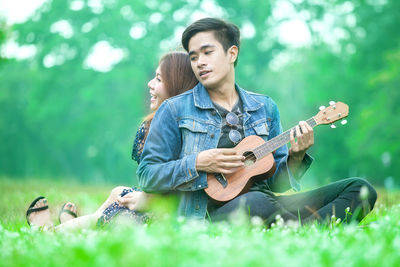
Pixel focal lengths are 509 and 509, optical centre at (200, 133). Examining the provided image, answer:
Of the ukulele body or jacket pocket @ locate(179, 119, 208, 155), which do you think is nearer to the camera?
the ukulele body

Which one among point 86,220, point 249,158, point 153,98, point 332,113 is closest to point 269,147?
point 249,158

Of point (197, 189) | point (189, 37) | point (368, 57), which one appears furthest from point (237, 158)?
point (368, 57)

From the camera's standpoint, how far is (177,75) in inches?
196

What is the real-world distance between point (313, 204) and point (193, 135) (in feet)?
3.90

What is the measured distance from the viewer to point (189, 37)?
4520 mm

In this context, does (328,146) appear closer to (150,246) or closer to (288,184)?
(288,184)

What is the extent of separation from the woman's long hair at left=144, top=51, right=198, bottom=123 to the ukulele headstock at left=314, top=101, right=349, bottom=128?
4.28 feet

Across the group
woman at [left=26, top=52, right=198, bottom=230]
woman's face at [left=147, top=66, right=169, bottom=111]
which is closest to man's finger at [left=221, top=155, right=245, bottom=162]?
woman at [left=26, top=52, right=198, bottom=230]

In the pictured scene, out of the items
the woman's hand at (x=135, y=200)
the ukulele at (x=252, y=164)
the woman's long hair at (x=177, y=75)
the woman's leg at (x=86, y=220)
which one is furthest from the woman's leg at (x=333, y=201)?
the woman's leg at (x=86, y=220)

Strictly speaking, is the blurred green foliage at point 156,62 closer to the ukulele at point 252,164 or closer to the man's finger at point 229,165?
the ukulele at point 252,164

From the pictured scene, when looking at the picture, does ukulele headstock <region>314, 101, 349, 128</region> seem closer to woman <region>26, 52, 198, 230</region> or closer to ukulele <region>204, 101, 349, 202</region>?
Result: ukulele <region>204, 101, 349, 202</region>

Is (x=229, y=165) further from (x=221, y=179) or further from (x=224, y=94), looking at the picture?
(x=224, y=94)

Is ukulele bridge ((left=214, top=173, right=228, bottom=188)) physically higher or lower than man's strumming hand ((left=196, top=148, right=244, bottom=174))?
lower

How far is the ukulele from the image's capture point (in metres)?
4.16
